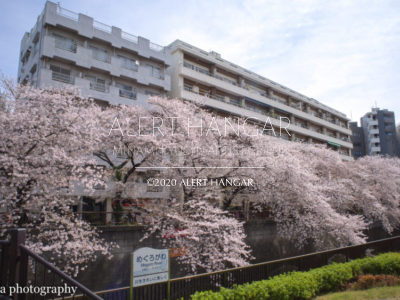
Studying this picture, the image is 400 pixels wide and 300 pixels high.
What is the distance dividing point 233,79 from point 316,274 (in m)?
29.3

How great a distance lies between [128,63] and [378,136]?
2687 inches

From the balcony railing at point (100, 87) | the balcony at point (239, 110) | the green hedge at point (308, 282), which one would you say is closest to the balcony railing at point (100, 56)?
the balcony railing at point (100, 87)

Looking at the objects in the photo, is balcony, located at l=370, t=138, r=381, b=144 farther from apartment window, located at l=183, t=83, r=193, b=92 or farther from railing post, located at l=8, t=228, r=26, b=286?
railing post, located at l=8, t=228, r=26, b=286

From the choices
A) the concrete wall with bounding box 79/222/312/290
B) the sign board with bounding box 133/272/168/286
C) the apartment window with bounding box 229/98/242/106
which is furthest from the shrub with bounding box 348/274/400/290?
the apartment window with bounding box 229/98/242/106

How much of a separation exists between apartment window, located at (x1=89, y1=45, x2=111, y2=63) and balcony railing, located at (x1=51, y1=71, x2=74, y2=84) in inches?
133

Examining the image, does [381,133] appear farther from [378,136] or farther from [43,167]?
[43,167]

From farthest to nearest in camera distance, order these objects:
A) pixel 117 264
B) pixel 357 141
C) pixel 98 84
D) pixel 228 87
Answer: pixel 357 141, pixel 228 87, pixel 98 84, pixel 117 264

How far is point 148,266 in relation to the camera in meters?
9.30

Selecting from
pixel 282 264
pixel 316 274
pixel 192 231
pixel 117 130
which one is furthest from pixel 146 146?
pixel 316 274

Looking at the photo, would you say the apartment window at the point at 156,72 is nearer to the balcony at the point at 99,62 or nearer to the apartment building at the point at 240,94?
the balcony at the point at 99,62

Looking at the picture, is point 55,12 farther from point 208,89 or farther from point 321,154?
point 321,154

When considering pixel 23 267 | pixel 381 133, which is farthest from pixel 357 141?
pixel 23 267

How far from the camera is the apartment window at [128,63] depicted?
86.1 ft

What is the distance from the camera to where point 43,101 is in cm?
1197
